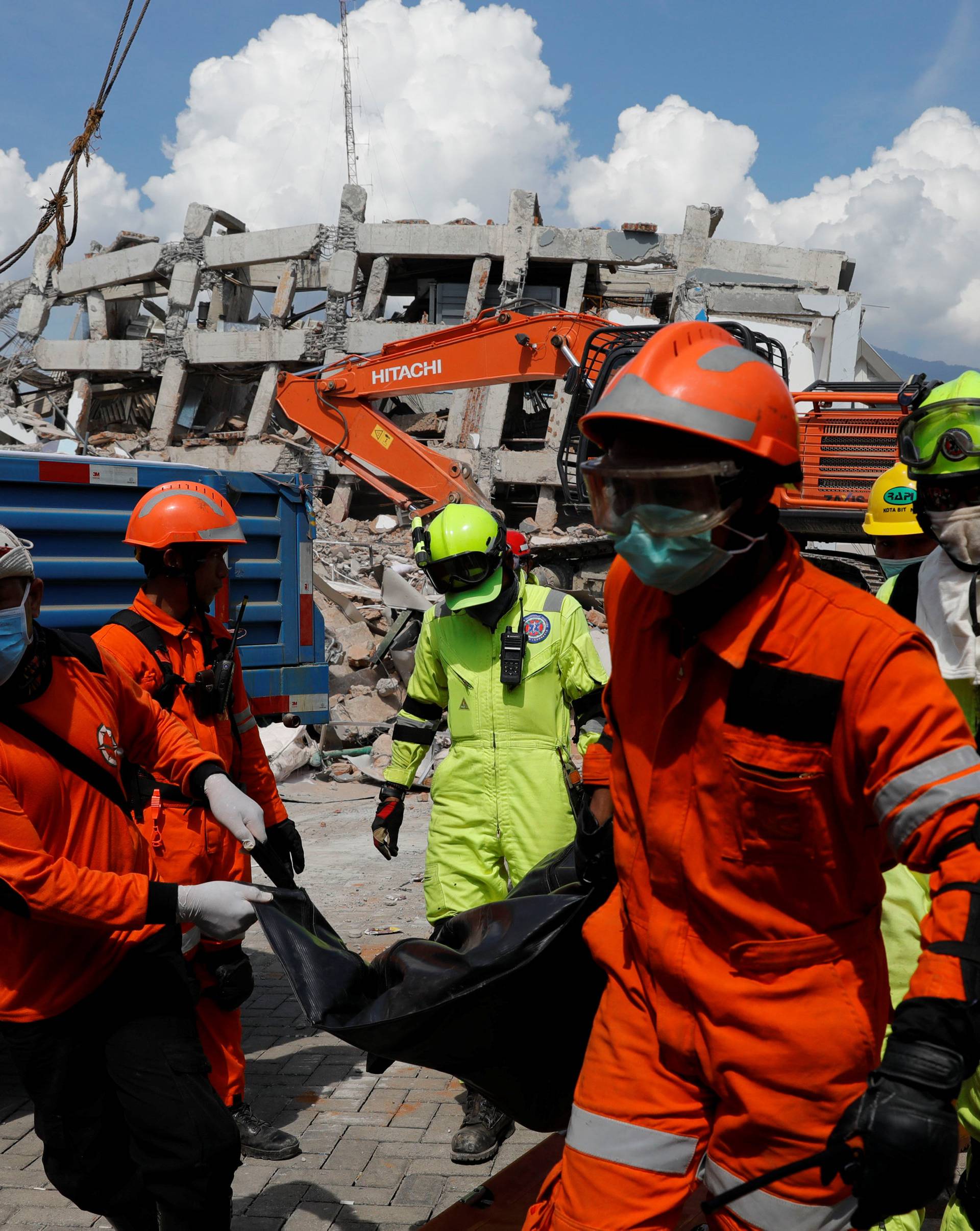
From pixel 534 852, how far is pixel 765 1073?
83.0 inches

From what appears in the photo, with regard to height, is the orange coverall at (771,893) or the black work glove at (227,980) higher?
the orange coverall at (771,893)

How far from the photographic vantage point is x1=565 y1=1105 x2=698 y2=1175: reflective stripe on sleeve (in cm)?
174

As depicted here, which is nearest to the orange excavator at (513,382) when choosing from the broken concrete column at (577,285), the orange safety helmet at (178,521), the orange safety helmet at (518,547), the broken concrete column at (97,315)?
the orange safety helmet at (518,547)

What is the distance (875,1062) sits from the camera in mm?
1721

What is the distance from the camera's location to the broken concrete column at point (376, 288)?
2205 centimetres

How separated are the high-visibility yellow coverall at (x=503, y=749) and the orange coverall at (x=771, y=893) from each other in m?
1.93

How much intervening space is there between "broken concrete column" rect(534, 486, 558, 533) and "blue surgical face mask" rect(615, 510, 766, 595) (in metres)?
18.5

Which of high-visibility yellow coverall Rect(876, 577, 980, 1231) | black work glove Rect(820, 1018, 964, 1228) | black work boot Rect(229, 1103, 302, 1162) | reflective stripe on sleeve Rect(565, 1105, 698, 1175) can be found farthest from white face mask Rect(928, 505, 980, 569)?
black work boot Rect(229, 1103, 302, 1162)

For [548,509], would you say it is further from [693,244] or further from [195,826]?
[195,826]

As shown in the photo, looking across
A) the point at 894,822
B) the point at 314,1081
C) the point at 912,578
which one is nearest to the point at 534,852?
the point at 314,1081

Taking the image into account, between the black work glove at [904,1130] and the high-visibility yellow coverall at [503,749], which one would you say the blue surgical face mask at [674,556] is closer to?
the black work glove at [904,1130]

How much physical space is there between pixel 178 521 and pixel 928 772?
2.76m

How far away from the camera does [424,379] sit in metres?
10.8

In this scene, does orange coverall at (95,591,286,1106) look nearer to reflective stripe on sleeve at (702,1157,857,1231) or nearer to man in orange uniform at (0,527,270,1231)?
man in orange uniform at (0,527,270,1231)
